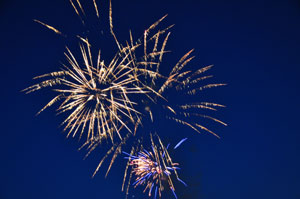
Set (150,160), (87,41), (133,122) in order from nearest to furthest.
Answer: (87,41) < (133,122) < (150,160)

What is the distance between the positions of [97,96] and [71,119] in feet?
3.54

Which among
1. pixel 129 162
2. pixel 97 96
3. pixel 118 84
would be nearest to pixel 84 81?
pixel 97 96

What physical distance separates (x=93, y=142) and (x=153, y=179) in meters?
2.65

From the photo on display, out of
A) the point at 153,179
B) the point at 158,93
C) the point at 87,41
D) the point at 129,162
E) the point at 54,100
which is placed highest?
the point at 87,41

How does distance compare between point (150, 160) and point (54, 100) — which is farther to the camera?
point (150, 160)

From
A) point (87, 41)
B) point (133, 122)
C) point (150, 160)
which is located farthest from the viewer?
point (150, 160)

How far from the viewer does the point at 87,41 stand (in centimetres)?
712

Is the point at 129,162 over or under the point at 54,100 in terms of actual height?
under

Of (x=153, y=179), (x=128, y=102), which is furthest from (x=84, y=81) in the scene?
(x=153, y=179)

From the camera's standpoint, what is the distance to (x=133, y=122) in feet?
25.5

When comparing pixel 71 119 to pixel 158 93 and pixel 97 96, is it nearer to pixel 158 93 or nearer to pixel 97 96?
pixel 97 96

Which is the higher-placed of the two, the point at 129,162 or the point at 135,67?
the point at 135,67

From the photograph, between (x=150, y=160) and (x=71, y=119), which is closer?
(x=71, y=119)

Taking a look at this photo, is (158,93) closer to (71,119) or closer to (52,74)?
(71,119)
